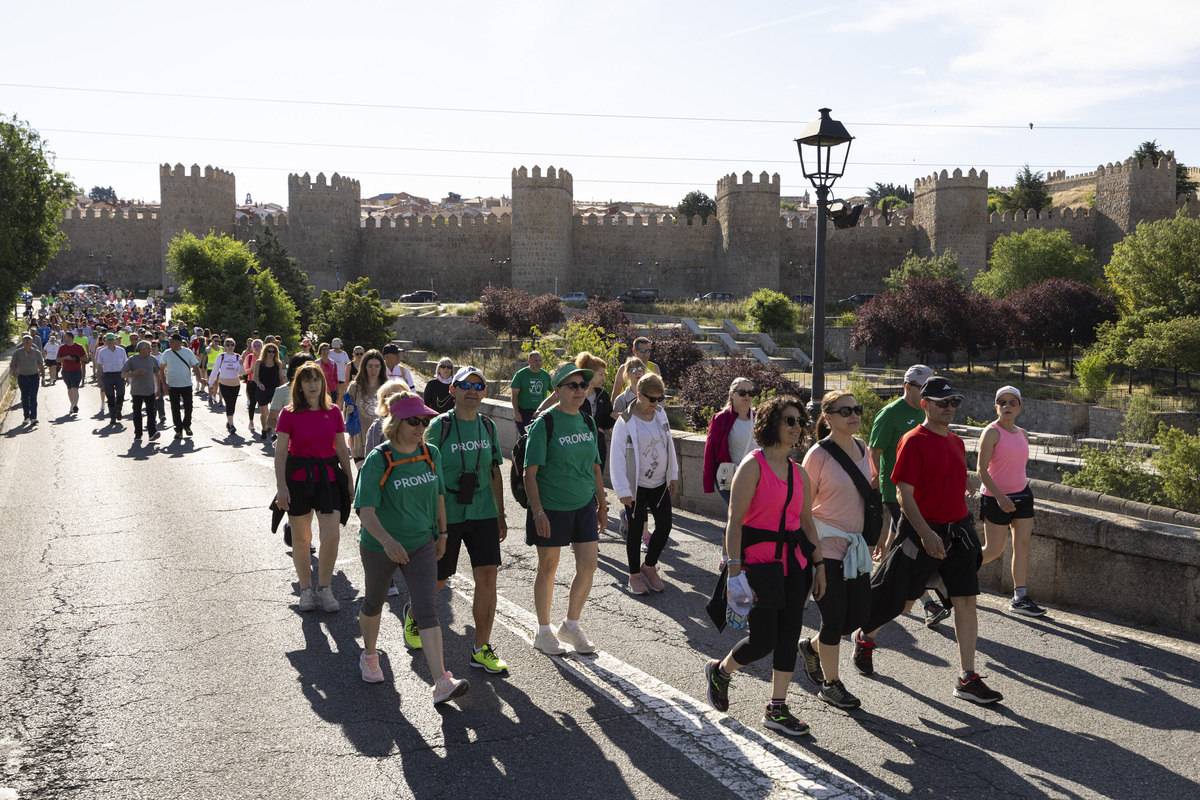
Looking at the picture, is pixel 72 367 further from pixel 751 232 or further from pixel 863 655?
pixel 751 232

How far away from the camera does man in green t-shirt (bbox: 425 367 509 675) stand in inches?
199

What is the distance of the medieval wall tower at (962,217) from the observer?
52312mm

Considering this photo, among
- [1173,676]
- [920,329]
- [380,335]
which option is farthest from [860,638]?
[920,329]

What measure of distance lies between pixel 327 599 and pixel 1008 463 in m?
4.30

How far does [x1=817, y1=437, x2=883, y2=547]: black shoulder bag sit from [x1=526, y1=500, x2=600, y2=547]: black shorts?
1.36 metres

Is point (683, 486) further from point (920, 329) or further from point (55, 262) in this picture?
point (55, 262)

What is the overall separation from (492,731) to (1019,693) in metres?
2.55

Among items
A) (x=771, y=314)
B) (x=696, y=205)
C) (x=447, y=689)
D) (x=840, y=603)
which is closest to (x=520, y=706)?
(x=447, y=689)

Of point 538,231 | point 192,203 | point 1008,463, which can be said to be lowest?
point 1008,463

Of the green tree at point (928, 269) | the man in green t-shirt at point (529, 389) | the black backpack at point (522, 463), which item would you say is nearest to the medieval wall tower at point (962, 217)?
A: the green tree at point (928, 269)

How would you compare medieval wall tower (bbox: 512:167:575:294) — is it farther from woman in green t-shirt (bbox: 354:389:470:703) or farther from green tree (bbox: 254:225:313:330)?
woman in green t-shirt (bbox: 354:389:470:703)

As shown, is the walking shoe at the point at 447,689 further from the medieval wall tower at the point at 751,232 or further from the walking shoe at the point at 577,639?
the medieval wall tower at the point at 751,232

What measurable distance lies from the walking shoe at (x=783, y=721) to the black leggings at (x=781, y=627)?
0.56 ft

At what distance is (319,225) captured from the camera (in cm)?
5338
